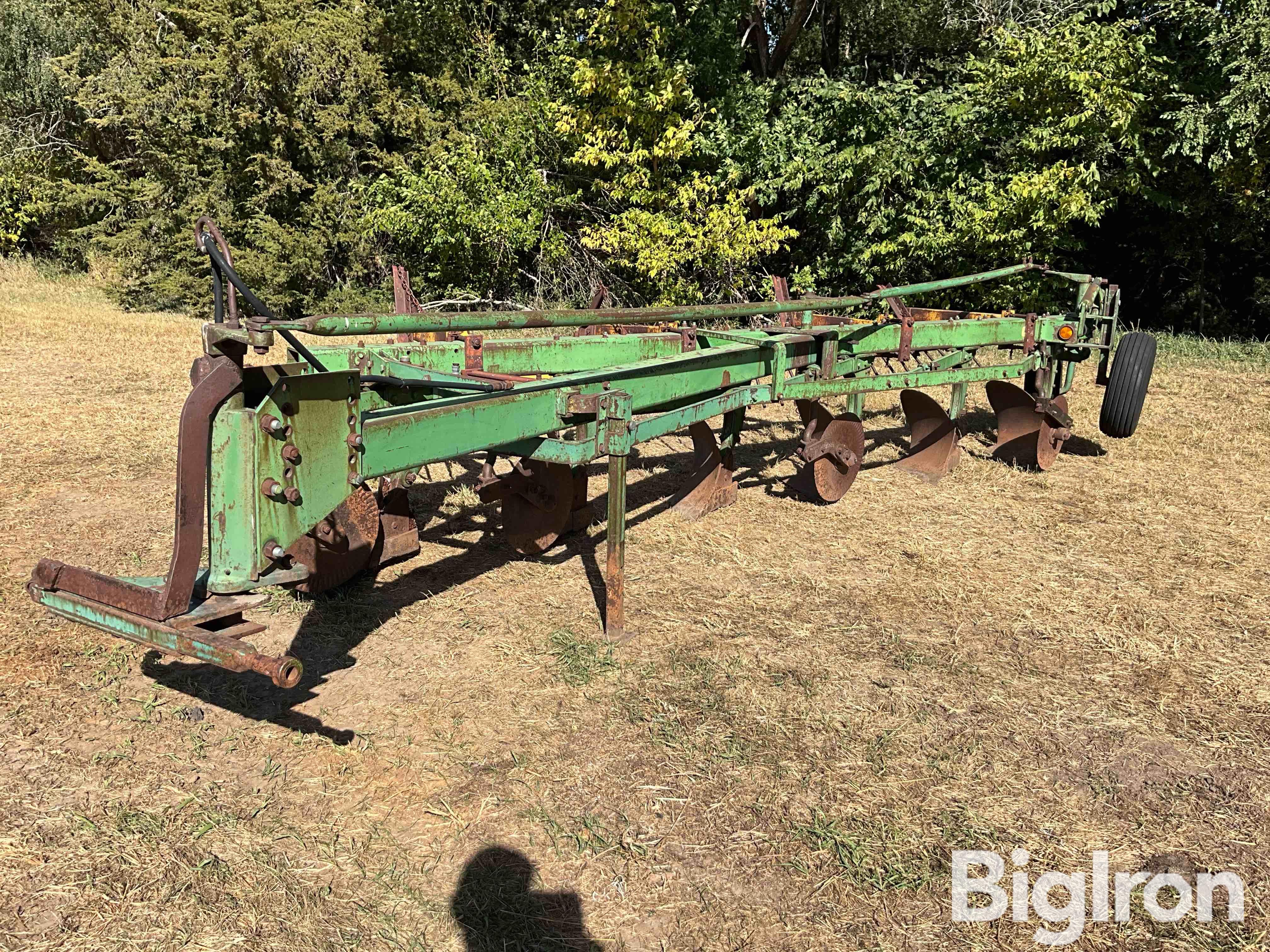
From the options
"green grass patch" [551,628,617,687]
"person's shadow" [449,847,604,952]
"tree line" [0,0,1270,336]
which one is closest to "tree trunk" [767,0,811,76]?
"tree line" [0,0,1270,336]

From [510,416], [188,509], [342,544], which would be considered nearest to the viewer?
[188,509]

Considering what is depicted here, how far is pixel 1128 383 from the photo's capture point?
6844mm

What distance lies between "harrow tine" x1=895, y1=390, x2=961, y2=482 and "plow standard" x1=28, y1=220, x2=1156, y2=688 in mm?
16

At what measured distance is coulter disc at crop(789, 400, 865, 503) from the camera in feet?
19.0

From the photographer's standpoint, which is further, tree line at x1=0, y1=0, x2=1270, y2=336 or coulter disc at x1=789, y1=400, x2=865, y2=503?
tree line at x1=0, y1=0, x2=1270, y2=336

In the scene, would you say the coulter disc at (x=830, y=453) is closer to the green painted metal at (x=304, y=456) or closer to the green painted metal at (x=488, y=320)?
the green painted metal at (x=488, y=320)

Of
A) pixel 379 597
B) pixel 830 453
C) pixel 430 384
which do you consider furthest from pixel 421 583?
pixel 830 453

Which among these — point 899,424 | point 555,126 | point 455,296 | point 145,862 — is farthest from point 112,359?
point 145,862

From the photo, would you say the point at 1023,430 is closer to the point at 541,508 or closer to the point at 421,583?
the point at 541,508

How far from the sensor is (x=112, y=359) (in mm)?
10586

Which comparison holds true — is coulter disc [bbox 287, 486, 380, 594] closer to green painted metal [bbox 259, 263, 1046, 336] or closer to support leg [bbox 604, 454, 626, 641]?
green painted metal [bbox 259, 263, 1046, 336]

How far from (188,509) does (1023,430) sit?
19.7ft

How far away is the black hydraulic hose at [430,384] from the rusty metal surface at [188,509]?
4.76 ft

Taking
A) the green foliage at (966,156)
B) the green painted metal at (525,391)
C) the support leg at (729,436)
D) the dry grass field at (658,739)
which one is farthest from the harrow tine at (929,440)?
the green foliage at (966,156)
